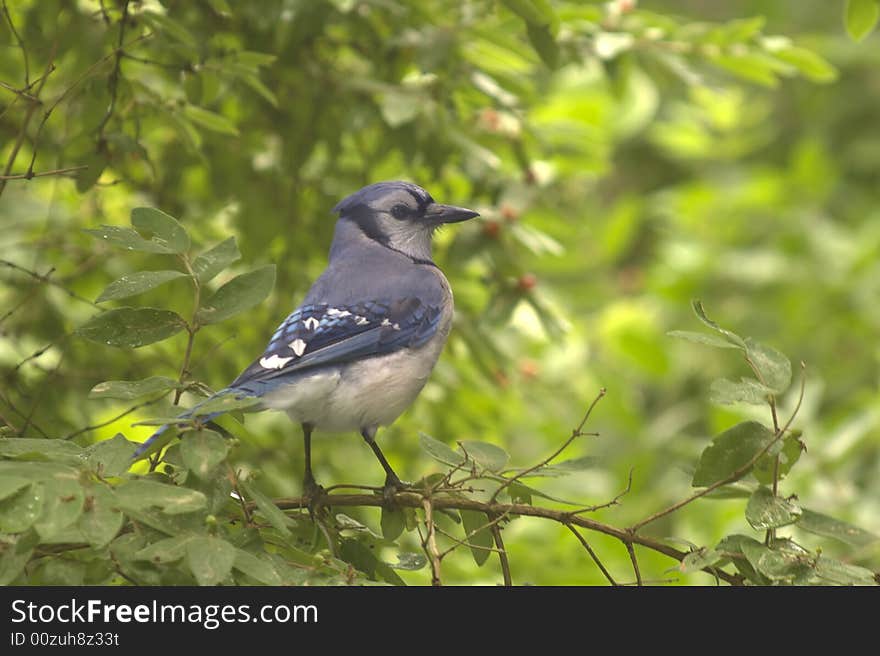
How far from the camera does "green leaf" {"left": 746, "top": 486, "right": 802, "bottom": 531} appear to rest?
1.64 m

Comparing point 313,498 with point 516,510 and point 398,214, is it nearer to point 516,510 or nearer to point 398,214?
point 516,510

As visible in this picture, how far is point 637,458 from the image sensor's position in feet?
15.0

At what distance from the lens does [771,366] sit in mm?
1706

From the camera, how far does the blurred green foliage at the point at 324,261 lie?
1.63m

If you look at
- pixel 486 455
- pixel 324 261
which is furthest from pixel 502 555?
pixel 324 261

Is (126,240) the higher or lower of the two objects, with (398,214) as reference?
higher

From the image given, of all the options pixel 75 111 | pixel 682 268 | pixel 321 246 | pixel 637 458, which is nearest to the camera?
pixel 75 111

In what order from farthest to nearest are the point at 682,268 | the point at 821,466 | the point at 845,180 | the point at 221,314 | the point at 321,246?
the point at 845,180, the point at 682,268, the point at 821,466, the point at 321,246, the point at 221,314

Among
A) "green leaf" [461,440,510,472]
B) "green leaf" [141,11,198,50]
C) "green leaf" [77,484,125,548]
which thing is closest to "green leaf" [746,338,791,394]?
"green leaf" [461,440,510,472]

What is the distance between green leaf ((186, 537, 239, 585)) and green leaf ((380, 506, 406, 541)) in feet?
1.54

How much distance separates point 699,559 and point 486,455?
1.20 feet

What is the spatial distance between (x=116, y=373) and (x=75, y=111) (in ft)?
2.01
